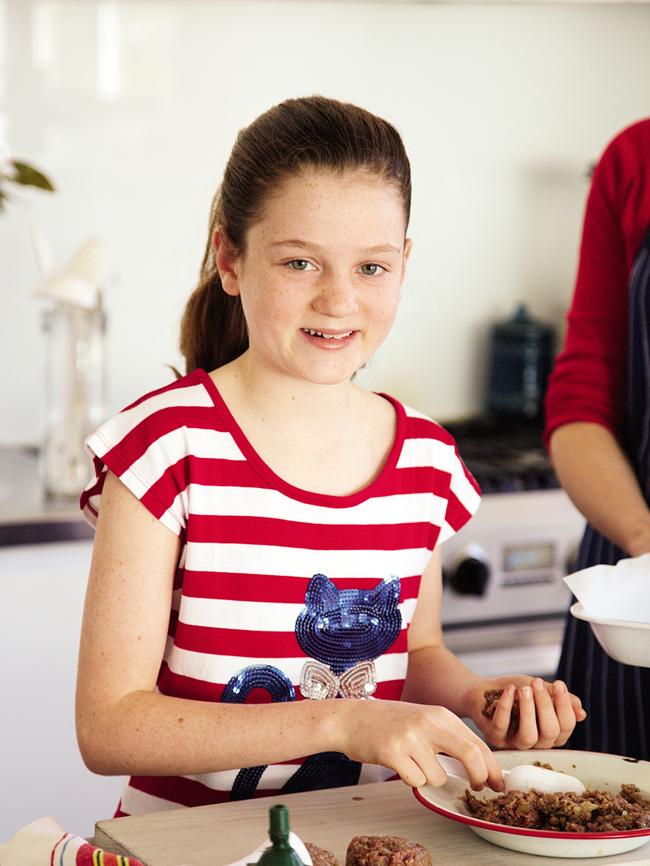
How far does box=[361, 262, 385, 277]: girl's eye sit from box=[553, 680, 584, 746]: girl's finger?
1.34 ft

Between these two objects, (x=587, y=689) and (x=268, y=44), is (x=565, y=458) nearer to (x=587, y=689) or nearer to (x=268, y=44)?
(x=587, y=689)

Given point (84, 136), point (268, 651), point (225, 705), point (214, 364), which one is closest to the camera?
point (225, 705)

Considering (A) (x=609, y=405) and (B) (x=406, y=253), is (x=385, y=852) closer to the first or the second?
(B) (x=406, y=253)

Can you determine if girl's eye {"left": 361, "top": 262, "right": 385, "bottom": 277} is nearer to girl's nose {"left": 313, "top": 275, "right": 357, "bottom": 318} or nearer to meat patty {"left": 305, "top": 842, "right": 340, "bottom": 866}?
girl's nose {"left": 313, "top": 275, "right": 357, "bottom": 318}

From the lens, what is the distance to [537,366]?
294 cm

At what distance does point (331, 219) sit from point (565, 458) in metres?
0.51

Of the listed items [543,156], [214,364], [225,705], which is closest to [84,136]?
[543,156]

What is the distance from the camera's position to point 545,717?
45.3 inches

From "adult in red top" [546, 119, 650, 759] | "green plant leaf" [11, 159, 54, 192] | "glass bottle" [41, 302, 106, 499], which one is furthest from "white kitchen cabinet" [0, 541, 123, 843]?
"adult in red top" [546, 119, 650, 759]

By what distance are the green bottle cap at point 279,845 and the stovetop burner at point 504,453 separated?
160 cm

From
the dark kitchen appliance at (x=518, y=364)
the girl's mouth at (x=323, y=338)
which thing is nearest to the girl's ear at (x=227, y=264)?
the girl's mouth at (x=323, y=338)

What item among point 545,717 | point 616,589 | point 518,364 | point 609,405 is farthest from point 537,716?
point 518,364

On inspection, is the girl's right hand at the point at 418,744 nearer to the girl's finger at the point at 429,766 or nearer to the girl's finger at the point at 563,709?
the girl's finger at the point at 429,766

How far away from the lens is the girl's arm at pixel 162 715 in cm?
103
